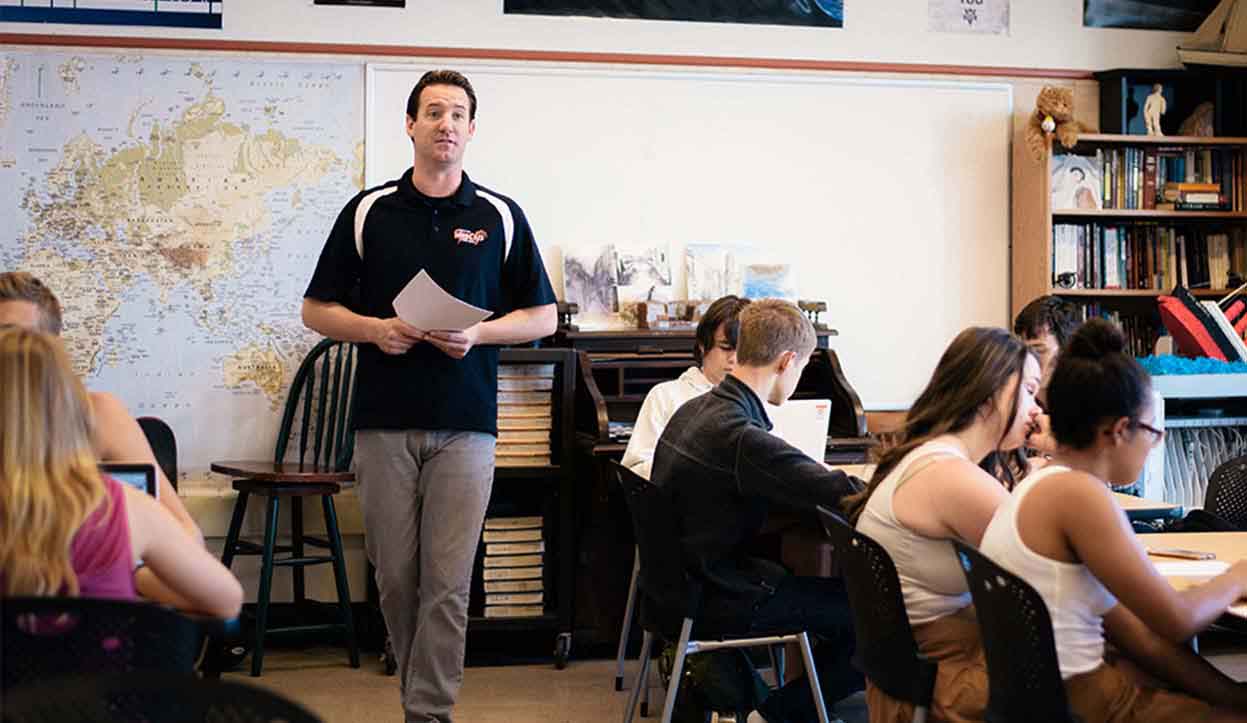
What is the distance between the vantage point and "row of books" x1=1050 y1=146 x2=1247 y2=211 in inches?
235

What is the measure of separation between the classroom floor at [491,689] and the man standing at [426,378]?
1.16 metres

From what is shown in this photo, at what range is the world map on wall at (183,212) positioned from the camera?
5445mm

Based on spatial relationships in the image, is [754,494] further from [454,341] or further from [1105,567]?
[1105,567]

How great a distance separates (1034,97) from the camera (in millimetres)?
6125

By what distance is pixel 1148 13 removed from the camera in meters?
6.18

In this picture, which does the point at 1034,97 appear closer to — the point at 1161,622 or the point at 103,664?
the point at 1161,622

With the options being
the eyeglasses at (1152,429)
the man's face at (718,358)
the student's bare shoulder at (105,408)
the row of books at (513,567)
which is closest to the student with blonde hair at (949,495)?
the eyeglasses at (1152,429)

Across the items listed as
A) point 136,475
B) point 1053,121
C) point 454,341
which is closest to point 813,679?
point 454,341

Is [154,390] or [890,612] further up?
[154,390]

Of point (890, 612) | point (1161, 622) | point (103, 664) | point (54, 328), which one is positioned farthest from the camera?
point (54, 328)

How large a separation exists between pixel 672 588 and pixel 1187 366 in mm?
2555

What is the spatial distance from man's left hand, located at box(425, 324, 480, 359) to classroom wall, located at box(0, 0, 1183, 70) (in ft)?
8.39

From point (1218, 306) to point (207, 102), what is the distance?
4.14 metres

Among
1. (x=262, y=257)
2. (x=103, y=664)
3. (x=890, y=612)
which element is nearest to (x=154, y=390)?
(x=262, y=257)
